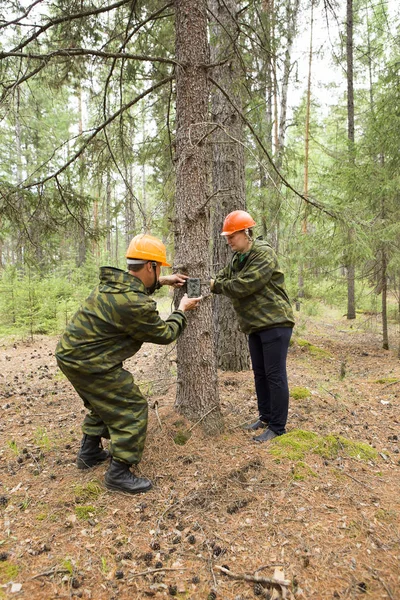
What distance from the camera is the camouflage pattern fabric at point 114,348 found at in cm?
316

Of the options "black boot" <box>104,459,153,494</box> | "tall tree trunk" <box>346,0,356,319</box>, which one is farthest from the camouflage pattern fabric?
"tall tree trunk" <box>346,0,356,319</box>

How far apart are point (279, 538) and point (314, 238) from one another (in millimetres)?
8134

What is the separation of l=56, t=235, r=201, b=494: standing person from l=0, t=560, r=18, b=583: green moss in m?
0.93

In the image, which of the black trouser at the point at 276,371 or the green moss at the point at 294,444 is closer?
the green moss at the point at 294,444

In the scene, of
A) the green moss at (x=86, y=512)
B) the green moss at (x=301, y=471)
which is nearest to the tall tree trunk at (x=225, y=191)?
the green moss at (x=301, y=471)

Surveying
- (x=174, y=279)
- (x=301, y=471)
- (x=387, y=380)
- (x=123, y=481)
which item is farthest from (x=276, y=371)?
(x=387, y=380)

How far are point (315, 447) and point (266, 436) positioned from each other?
0.51 meters

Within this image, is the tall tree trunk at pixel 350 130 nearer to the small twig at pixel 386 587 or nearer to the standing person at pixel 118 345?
the standing person at pixel 118 345

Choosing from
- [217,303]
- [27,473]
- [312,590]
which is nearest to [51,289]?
[217,303]

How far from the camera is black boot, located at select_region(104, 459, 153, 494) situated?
324 centimetres

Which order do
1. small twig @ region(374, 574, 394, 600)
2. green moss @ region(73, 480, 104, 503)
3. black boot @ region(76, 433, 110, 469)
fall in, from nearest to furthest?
small twig @ region(374, 574, 394, 600), green moss @ region(73, 480, 104, 503), black boot @ region(76, 433, 110, 469)

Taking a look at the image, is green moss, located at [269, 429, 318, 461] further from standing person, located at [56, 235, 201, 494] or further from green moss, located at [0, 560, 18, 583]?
green moss, located at [0, 560, 18, 583]

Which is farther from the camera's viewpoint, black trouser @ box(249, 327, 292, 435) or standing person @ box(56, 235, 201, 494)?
black trouser @ box(249, 327, 292, 435)

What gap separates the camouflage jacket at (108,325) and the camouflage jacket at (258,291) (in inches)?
43.3
